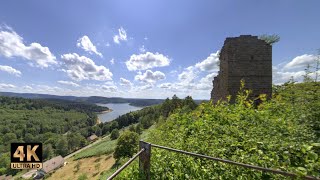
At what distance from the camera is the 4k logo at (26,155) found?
6.57 m

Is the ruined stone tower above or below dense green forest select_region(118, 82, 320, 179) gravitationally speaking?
above

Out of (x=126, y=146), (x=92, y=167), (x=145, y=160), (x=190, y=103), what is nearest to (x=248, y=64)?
(x=145, y=160)

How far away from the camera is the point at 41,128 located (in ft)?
352

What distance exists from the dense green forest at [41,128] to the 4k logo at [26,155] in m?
56.8

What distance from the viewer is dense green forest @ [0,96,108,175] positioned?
7025 cm

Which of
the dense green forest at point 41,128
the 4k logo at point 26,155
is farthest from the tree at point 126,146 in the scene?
the dense green forest at point 41,128

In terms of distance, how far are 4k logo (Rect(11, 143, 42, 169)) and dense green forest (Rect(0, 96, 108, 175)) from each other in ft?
186

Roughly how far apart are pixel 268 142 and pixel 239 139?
66 centimetres

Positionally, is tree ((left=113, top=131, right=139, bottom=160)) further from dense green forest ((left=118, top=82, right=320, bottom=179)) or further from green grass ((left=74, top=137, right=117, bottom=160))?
dense green forest ((left=118, top=82, right=320, bottom=179))

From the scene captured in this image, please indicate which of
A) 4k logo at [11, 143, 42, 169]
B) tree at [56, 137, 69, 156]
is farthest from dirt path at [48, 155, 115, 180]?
tree at [56, 137, 69, 156]

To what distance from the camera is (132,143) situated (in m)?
29.5

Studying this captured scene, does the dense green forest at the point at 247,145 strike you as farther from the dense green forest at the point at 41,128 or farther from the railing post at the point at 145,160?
the dense green forest at the point at 41,128

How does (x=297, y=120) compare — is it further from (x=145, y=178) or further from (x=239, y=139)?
(x=145, y=178)

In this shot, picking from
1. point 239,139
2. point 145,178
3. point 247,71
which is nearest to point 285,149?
point 239,139
